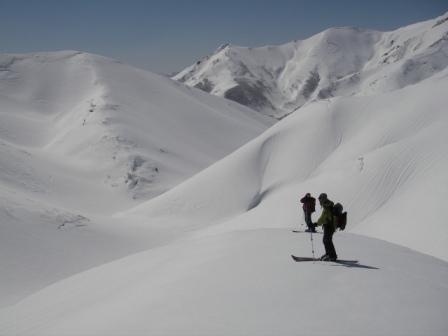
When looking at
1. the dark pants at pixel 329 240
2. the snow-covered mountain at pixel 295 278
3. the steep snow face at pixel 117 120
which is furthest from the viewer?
the steep snow face at pixel 117 120

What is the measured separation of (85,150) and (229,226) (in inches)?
1568

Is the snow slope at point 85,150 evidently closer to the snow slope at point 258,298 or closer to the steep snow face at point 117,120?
the steep snow face at point 117,120

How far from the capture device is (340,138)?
1620 inches

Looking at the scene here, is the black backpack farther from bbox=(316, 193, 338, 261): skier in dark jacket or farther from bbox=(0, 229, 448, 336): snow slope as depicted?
bbox=(0, 229, 448, 336): snow slope

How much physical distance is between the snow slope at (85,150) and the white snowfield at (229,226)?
23 cm

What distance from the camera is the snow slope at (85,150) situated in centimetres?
2766

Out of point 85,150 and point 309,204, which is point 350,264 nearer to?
point 309,204

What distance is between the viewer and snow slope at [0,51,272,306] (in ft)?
90.7

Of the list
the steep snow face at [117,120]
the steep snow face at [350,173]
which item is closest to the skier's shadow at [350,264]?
the steep snow face at [350,173]

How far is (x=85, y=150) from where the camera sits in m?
64.3

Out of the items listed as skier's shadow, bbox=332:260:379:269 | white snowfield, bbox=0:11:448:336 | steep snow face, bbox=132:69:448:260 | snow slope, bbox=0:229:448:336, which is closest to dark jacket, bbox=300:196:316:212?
white snowfield, bbox=0:11:448:336

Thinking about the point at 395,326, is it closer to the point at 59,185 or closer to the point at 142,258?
the point at 142,258

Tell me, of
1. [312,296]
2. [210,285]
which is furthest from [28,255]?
[312,296]

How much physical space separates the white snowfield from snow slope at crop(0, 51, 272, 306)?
0.23 metres
